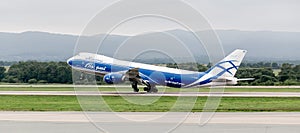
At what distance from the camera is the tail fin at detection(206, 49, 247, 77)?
68125 mm

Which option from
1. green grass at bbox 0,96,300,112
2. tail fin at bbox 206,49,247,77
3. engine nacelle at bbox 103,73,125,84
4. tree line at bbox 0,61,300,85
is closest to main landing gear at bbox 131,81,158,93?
engine nacelle at bbox 103,73,125,84


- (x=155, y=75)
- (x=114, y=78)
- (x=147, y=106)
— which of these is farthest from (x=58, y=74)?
(x=147, y=106)

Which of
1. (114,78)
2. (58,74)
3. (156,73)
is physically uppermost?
(114,78)

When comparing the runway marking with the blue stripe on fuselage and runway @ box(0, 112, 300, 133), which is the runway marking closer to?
runway @ box(0, 112, 300, 133)

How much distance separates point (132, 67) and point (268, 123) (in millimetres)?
40727

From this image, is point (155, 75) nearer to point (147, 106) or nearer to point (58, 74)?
point (147, 106)

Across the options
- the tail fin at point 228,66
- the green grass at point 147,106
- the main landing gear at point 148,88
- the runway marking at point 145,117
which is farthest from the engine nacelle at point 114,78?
the runway marking at point 145,117

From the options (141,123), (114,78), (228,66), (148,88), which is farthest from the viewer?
(228,66)

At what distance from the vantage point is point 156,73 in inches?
2746

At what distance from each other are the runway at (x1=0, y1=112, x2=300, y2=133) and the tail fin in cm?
3478

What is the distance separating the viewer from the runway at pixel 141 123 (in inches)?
965

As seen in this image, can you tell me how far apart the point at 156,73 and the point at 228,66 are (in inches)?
275

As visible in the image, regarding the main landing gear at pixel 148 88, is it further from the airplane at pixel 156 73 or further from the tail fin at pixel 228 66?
the tail fin at pixel 228 66

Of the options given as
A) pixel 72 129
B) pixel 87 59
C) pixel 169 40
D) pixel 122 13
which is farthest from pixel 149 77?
pixel 72 129
